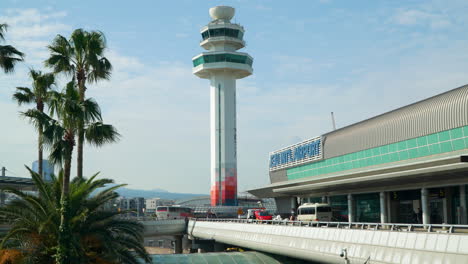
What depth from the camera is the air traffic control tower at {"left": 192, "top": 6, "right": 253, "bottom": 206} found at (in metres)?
124

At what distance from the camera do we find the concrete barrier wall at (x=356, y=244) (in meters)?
26.2

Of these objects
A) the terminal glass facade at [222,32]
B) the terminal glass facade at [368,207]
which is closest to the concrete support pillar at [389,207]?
the terminal glass facade at [368,207]

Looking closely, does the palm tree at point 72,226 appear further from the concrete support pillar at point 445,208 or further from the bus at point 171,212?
the bus at point 171,212

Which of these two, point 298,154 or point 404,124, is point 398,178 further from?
point 298,154

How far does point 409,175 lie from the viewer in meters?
53.2

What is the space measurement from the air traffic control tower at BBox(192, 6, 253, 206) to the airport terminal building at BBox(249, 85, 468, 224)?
38.3 meters

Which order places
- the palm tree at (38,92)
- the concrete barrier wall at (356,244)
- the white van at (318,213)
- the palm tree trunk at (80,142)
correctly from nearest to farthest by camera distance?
1. the concrete barrier wall at (356,244)
2. the palm tree trunk at (80,142)
3. the palm tree at (38,92)
4. the white van at (318,213)

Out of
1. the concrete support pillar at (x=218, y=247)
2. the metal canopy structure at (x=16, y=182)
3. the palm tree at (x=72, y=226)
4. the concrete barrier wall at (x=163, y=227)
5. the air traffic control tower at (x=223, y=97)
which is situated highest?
the air traffic control tower at (x=223, y=97)

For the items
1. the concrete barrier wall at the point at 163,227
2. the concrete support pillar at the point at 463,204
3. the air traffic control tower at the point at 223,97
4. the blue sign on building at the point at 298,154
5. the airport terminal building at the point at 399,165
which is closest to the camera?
the airport terminal building at the point at 399,165

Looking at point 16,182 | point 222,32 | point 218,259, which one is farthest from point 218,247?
point 222,32

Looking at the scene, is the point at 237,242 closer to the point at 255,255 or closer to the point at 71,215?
the point at 255,255

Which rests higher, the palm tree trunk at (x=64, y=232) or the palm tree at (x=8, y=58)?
the palm tree at (x=8, y=58)

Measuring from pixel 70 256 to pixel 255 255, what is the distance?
28610 mm

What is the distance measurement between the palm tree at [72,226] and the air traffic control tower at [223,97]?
95.0 m
